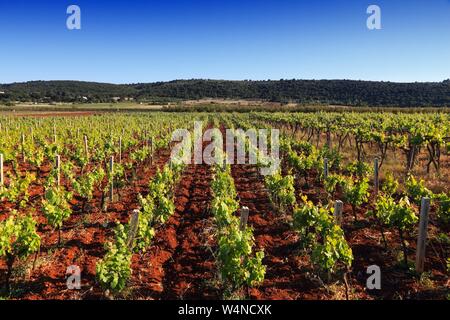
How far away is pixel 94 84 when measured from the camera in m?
140

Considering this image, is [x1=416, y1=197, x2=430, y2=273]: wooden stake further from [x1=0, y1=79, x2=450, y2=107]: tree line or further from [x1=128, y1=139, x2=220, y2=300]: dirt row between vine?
[x1=0, y1=79, x2=450, y2=107]: tree line

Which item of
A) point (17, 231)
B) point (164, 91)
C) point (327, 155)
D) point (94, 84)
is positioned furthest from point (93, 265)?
point (94, 84)

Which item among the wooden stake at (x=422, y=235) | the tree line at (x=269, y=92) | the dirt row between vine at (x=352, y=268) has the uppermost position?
the tree line at (x=269, y=92)

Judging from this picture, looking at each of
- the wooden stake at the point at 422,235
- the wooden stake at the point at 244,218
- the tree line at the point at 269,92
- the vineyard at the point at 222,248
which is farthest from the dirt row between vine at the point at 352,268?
the tree line at the point at 269,92

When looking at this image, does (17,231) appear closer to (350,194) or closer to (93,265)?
(93,265)

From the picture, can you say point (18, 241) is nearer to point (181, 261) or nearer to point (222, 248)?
point (181, 261)

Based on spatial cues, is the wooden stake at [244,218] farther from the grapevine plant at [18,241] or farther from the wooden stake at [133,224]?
the grapevine plant at [18,241]

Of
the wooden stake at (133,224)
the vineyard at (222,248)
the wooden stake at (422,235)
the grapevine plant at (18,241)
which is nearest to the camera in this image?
the grapevine plant at (18,241)

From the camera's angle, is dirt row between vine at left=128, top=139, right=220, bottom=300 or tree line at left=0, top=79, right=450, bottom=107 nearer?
dirt row between vine at left=128, top=139, right=220, bottom=300

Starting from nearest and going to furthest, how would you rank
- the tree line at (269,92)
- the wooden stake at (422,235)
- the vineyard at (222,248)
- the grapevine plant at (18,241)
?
the grapevine plant at (18,241), the vineyard at (222,248), the wooden stake at (422,235), the tree line at (269,92)

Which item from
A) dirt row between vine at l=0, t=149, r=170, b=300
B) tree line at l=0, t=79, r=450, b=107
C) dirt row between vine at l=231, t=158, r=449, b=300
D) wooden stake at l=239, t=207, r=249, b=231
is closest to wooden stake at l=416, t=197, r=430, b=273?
dirt row between vine at l=231, t=158, r=449, b=300

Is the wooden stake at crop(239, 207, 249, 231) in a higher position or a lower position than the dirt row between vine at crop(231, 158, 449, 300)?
higher

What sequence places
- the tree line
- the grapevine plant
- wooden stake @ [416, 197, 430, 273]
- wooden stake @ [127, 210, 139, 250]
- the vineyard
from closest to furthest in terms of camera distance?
the grapevine plant < the vineyard < wooden stake @ [416, 197, 430, 273] < wooden stake @ [127, 210, 139, 250] < the tree line
